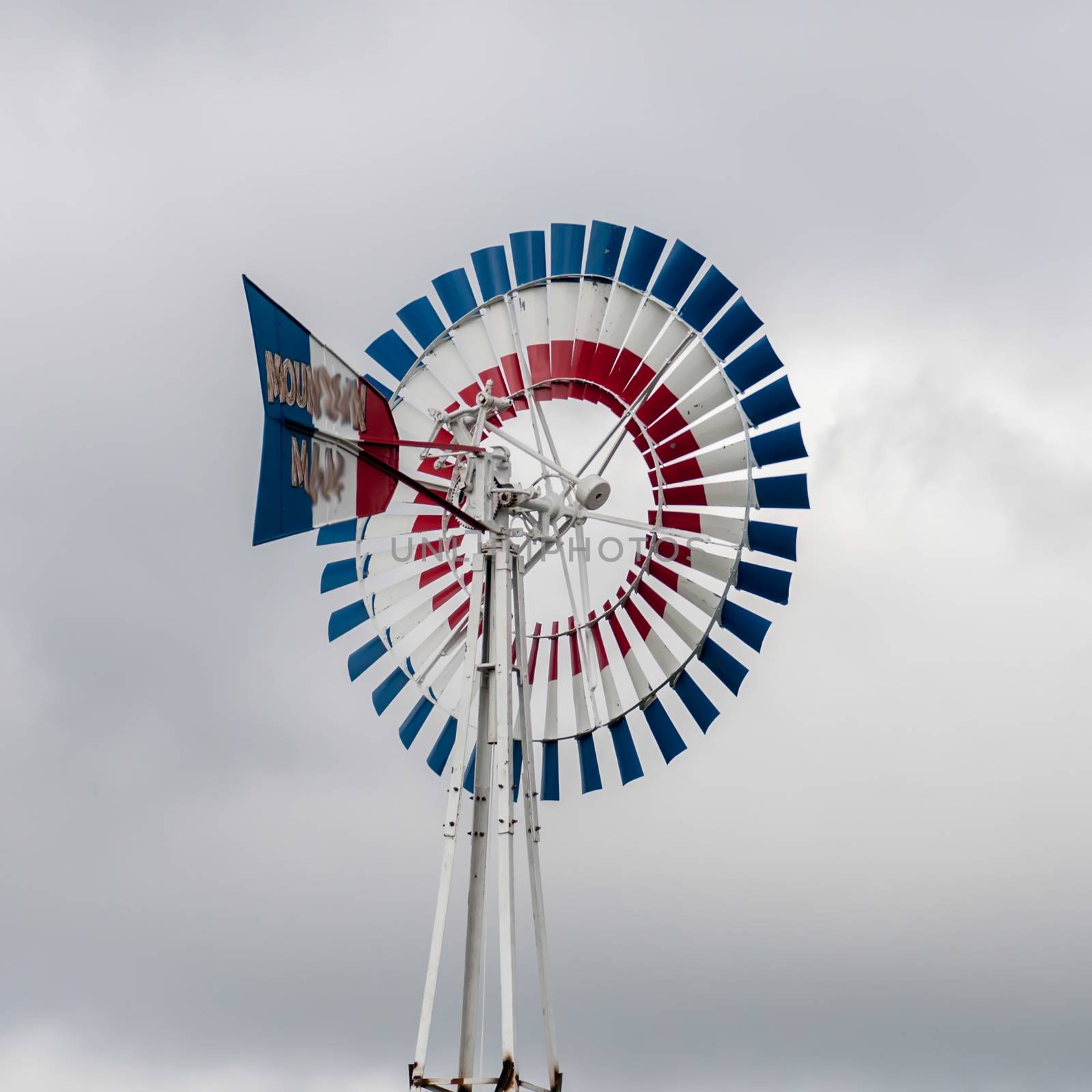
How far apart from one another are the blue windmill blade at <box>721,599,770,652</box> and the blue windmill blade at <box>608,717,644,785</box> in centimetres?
117

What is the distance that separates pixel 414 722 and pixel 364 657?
65cm

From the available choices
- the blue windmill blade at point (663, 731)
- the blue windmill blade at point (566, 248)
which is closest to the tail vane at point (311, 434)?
the blue windmill blade at point (566, 248)

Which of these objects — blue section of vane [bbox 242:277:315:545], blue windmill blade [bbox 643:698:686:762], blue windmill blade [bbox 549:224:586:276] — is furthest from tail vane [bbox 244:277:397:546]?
blue windmill blade [bbox 643:698:686:762]

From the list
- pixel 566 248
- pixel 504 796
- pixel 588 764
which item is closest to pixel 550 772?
pixel 588 764

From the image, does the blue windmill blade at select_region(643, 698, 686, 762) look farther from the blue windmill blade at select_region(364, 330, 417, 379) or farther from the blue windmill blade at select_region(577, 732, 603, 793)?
the blue windmill blade at select_region(364, 330, 417, 379)

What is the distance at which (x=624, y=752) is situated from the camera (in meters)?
12.4

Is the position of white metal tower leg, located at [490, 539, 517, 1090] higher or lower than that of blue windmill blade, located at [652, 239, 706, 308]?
A: lower

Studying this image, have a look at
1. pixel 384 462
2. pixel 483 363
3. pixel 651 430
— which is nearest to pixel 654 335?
pixel 651 430

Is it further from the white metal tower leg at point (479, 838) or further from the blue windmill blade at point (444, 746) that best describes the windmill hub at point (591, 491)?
the blue windmill blade at point (444, 746)

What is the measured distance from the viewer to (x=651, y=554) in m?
12.3

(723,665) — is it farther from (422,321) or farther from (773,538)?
(422,321)

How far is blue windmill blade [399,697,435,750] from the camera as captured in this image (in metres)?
12.8

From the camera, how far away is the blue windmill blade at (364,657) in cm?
1303

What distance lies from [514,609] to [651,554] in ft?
4.04
